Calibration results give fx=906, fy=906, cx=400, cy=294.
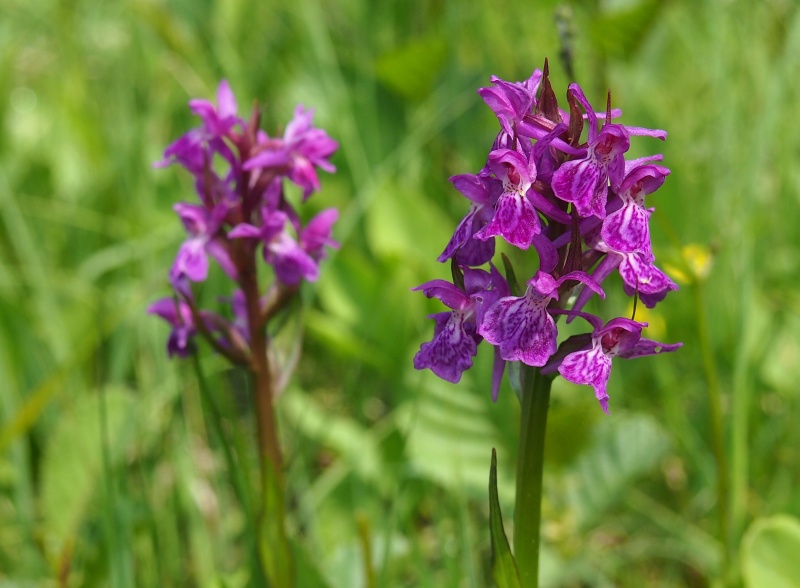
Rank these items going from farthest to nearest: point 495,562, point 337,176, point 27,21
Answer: point 27,21 → point 337,176 → point 495,562

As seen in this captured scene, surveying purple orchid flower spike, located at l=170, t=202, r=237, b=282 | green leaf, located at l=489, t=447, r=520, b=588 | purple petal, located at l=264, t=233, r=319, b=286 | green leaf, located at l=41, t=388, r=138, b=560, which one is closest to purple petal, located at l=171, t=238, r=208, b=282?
purple orchid flower spike, located at l=170, t=202, r=237, b=282

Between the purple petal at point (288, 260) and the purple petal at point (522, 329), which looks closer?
the purple petal at point (522, 329)

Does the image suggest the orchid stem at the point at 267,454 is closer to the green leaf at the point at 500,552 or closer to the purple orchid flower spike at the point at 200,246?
the purple orchid flower spike at the point at 200,246

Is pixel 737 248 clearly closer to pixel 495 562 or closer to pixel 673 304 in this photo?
pixel 673 304

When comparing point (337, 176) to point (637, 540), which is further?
point (337, 176)

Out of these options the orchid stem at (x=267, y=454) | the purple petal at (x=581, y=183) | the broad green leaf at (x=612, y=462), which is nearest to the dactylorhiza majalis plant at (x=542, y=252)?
the purple petal at (x=581, y=183)

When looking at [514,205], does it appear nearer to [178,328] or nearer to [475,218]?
[475,218]

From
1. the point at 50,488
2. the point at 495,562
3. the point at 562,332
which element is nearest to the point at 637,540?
the point at 562,332

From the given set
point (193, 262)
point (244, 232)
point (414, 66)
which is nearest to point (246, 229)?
point (244, 232)
